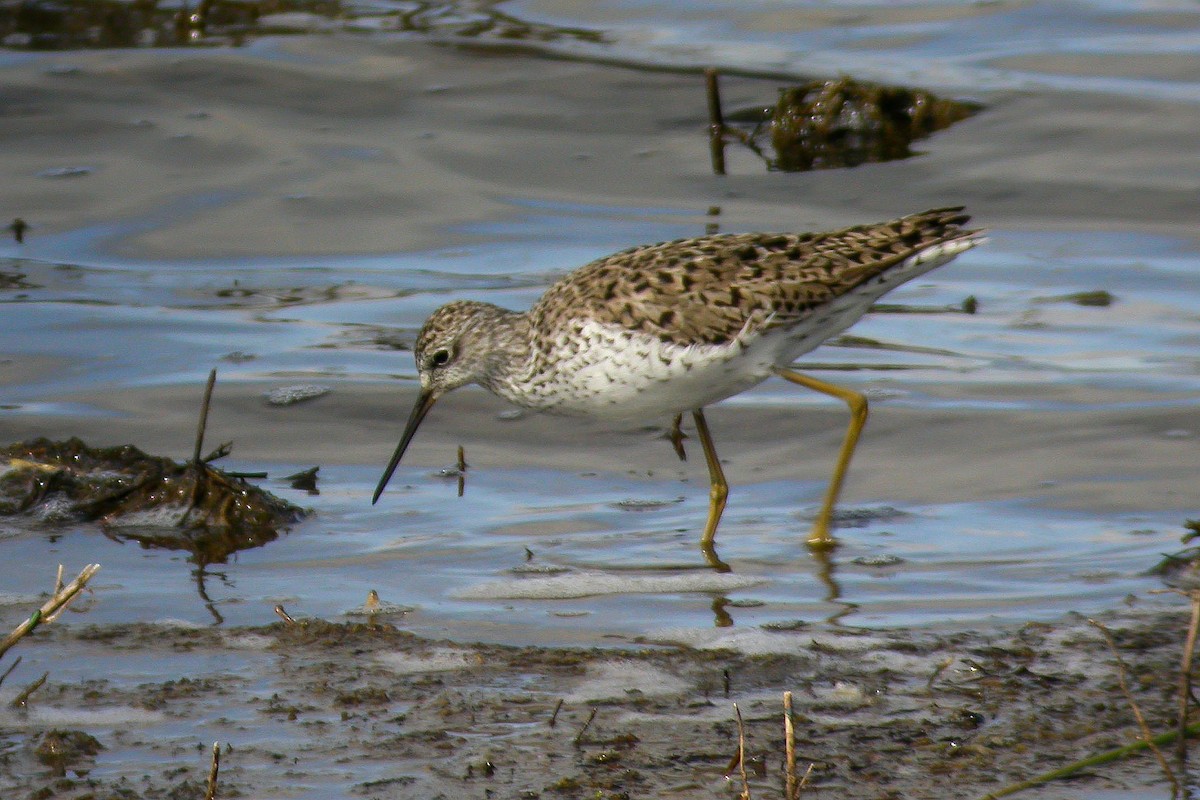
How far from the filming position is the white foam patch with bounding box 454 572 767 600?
19.3 ft

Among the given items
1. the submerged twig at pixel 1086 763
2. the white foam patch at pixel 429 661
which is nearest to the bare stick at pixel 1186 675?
the submerged twig at pixel 1086 763

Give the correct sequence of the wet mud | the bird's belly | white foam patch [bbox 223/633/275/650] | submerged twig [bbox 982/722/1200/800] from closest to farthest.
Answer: submerged twig [bbox 982/722/1200/800]
the wet mud
white foam patch [bbox 223/633/275/650]
the bird's belly

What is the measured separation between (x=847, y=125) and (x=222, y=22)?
589 cm

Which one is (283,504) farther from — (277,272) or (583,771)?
(277,272)

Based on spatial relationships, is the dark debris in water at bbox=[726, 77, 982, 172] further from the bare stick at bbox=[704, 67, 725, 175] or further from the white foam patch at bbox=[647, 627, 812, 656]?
the white foam patch at bbox=[647, 627, 812, 656]

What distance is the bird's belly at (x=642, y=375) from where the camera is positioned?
6441 millimetres

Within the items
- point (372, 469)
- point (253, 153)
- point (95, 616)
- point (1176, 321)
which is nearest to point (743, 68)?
point (253, 153)

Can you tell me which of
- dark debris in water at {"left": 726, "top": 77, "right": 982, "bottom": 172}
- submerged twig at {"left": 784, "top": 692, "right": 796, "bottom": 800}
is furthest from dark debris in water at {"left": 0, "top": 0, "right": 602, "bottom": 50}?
submerged twig at {"left": 784, "top": 692, "right": 796, "bottom": 800}


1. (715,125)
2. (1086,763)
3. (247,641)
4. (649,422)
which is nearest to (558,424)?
(649,422)

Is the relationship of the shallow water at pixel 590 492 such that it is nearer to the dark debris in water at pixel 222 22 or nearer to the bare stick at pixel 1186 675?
the bare stick at pixel 1186 675

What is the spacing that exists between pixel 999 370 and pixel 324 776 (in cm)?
516

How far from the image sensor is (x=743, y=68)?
43.9 ft

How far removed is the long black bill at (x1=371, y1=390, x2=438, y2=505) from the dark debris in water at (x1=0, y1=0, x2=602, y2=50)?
7.35 m

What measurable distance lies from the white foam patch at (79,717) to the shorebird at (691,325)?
7.92 feet
